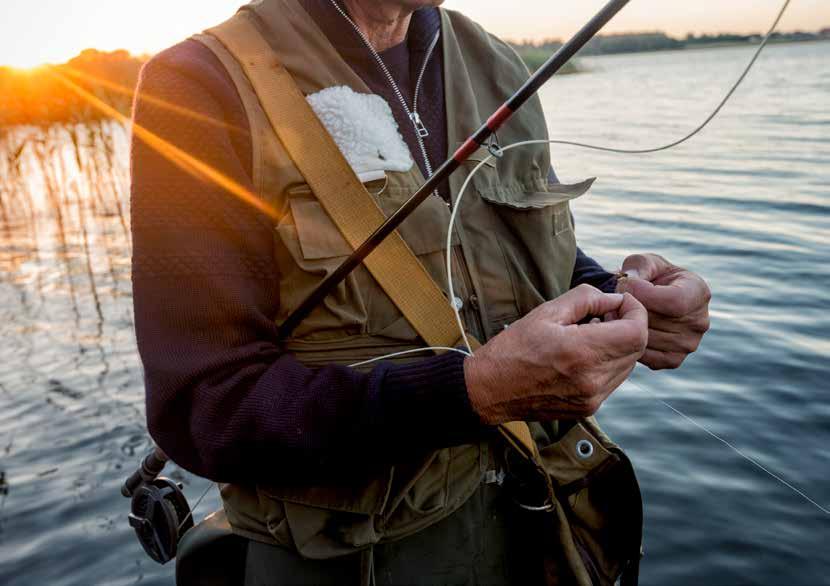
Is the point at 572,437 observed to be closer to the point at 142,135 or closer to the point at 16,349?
the point at 142,135

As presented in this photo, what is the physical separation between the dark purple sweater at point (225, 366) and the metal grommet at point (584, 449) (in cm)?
52

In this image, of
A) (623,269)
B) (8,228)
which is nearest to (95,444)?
(623,269)

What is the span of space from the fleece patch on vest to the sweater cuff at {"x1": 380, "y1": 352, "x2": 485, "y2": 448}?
1.75ft

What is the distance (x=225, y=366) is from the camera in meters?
1.68

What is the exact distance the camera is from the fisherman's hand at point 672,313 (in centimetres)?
207

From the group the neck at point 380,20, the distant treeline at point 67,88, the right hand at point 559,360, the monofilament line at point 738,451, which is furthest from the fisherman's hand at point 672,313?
the distant treeline at point 67,88

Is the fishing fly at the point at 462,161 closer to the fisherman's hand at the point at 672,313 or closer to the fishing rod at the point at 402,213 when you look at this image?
the fishing rod at the point at 402,213

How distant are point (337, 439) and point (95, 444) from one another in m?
5.48

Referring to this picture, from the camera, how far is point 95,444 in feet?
21.1

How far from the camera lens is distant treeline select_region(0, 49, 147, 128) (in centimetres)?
1418

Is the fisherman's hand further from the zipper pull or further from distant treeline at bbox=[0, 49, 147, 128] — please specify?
distant treeline at bbox=[0, 49, 147, 128]

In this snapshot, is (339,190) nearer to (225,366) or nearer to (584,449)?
(225,366)

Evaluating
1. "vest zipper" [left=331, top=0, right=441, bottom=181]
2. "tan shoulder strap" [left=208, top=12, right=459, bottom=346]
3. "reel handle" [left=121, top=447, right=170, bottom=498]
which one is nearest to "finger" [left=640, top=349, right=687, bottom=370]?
"tan shoulder strap" [left=208, top=12, right=459, bottom=346]

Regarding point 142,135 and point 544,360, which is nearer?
point 544,360
